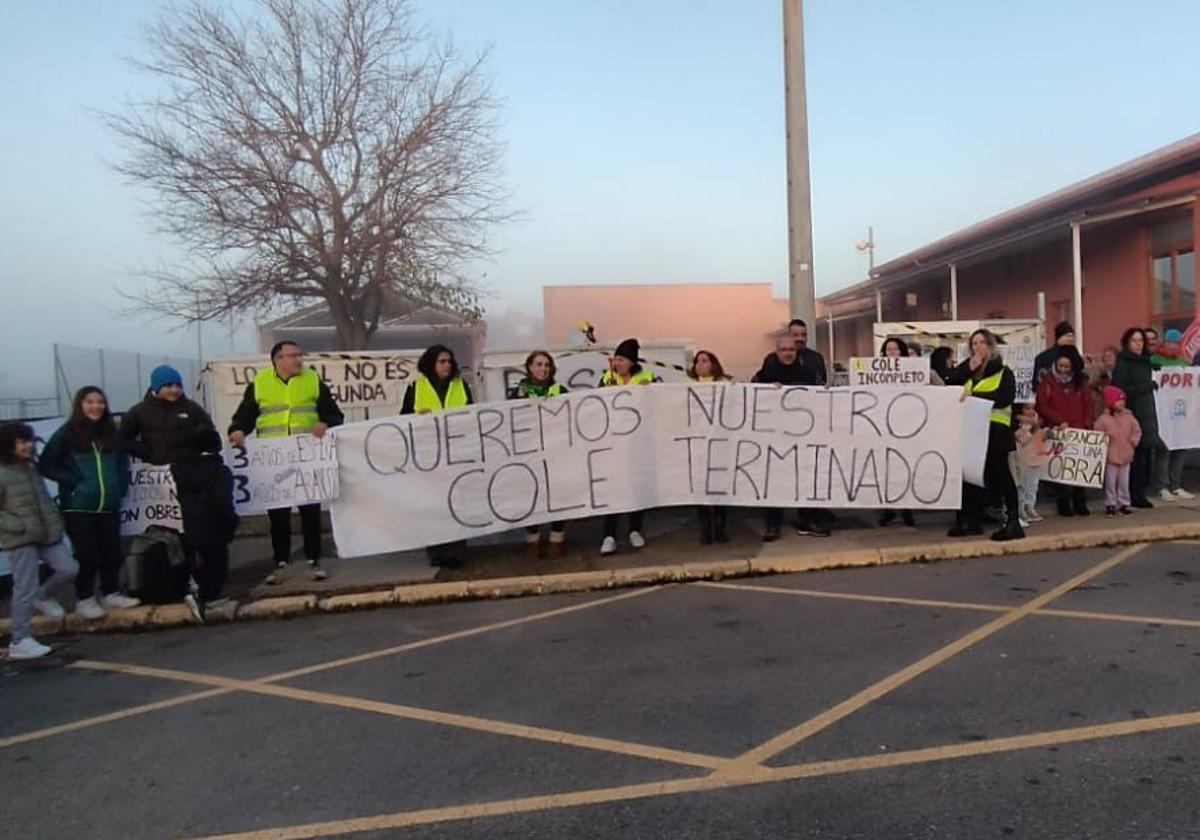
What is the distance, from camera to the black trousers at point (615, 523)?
Result: 7.83m

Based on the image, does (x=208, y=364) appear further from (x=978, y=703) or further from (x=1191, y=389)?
(x=1191, y=389)

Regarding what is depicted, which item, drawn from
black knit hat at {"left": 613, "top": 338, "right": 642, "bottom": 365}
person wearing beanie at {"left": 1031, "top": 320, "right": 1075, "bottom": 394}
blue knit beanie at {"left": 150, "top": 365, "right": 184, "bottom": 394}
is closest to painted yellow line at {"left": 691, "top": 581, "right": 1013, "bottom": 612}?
black knit hat at {"left": 613, "top": 338, "right": 642, "bottom": 365}

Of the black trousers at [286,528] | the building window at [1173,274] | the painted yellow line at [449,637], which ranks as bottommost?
the painted yellow line at [449,637]

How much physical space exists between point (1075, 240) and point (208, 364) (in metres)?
13.4

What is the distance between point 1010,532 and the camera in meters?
7.61

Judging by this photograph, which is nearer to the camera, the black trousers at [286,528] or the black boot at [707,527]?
the black trousers at [286,528]

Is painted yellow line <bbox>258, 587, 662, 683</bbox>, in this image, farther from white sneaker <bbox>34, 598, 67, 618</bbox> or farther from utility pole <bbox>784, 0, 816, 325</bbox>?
utility pole <bbox>784, 0, 816, 325</bbox>

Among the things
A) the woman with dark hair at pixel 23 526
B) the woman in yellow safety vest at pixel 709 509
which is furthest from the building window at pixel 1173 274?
the woman with dark hair at pixel 23 526

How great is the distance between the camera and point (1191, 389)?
31.3 ft

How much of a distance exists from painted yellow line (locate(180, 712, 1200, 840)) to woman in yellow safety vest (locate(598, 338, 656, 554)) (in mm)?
4167

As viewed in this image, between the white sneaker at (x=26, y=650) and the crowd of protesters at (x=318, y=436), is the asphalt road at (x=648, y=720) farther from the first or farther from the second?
the crowd of protesters at (x=318, y=436)

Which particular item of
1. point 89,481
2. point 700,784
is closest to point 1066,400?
point 700,784

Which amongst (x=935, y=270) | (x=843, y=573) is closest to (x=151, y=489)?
(x=843, y=573)

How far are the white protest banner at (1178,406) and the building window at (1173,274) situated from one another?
562cm
